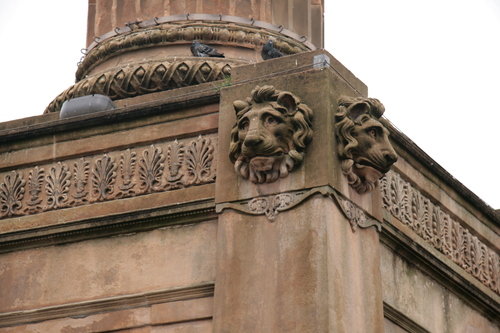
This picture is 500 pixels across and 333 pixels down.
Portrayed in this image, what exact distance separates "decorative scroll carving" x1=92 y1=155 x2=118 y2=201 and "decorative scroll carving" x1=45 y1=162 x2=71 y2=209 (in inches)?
13.4

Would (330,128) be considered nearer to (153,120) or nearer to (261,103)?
(261,103)

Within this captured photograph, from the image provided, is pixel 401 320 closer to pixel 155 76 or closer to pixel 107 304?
pixel 107 304

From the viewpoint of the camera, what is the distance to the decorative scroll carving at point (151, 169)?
13.1 m

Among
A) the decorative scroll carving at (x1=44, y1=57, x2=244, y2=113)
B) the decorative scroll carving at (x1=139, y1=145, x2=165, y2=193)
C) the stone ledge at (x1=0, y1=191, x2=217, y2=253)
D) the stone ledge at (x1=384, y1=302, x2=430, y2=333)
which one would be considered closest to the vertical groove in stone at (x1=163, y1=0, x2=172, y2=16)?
the decorative scroll carving at (x1=44, y1=57, x2=244, y2=113)

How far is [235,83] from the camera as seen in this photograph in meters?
13.0

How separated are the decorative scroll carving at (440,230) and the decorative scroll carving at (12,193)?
4037 millimetres

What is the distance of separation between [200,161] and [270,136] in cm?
117

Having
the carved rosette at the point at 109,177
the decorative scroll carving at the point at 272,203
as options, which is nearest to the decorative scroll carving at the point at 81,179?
the carved rosette at the point at 109,177

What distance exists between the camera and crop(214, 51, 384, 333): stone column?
11.5 metres

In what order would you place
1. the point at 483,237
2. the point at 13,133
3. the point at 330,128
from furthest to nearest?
1. the point at 483,237
2. the point at 13,133
3. the point at 330,128

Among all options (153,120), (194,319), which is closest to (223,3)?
(153,120)

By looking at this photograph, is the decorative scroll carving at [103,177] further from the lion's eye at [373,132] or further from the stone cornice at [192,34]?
the stone cornice at [192,34]

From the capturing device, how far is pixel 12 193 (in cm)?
1380

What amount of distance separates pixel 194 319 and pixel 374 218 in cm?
212
